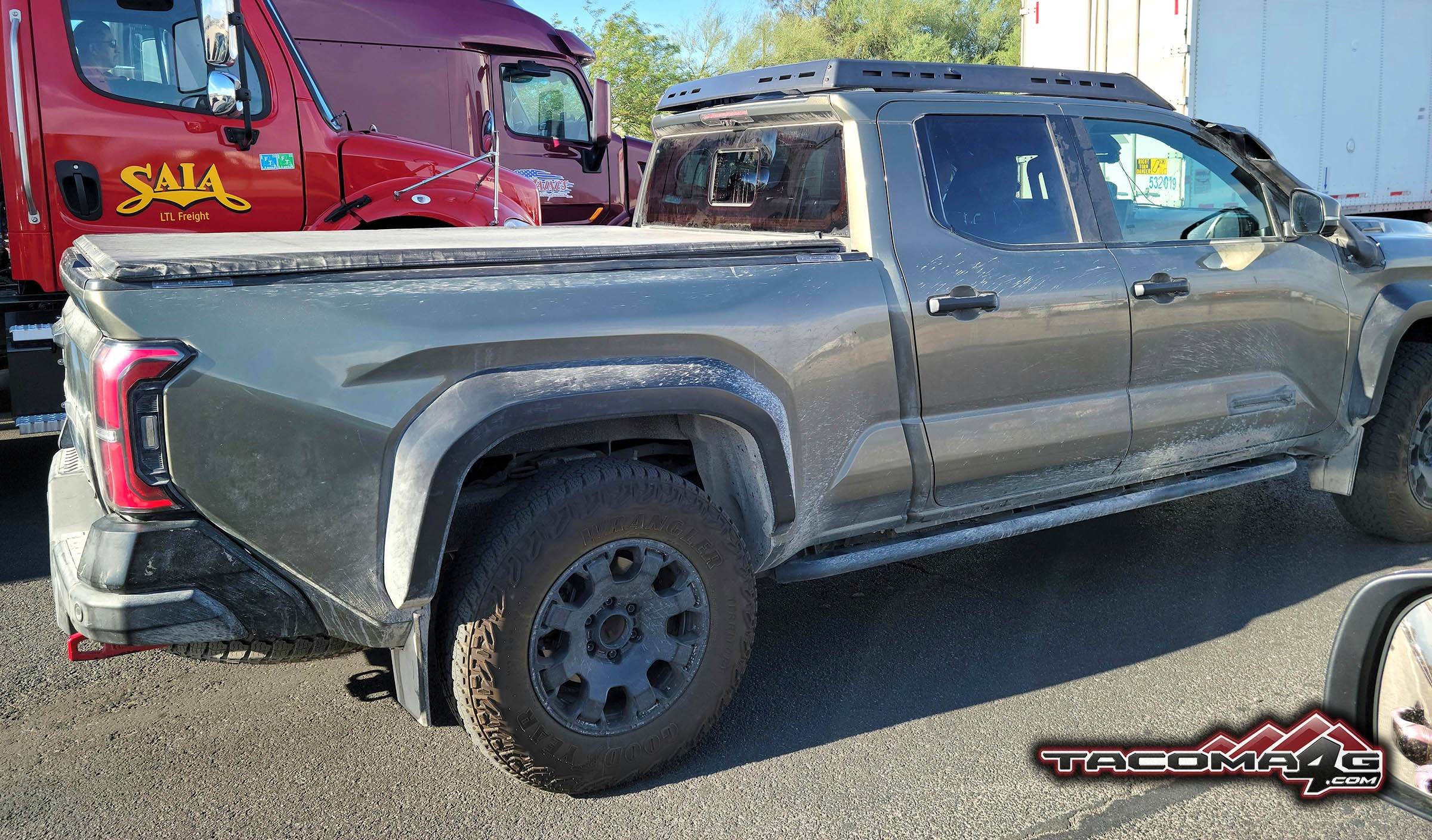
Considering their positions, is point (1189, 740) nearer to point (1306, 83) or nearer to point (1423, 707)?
point (1423, 707)

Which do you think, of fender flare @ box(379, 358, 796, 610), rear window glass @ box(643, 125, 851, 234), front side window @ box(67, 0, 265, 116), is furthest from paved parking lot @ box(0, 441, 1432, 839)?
front side window @ box(67, 0, 265, 116)

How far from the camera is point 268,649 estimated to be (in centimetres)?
280

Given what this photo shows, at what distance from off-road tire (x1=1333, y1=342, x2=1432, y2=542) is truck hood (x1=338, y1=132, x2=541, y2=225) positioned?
4469mm

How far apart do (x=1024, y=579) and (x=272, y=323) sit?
3.09 meters

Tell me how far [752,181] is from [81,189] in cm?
379

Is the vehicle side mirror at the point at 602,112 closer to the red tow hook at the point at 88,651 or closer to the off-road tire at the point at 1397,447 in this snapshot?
the off-road tire at the point at 1397,447

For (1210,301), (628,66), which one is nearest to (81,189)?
(1210,301)

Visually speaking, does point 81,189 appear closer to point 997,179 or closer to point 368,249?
point 368,249

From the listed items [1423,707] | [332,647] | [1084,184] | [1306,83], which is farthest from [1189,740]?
[1306,83]

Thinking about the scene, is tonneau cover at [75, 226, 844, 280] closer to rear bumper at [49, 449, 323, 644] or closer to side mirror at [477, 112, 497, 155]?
rear bumper at [49, 449, 323, 644]

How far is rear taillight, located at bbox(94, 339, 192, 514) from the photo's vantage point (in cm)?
241

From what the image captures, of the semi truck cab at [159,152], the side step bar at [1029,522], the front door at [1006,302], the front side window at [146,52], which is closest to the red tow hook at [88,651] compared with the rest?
the side step bar at [1029,522]

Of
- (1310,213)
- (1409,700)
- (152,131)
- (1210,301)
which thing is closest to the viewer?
(1409,700)

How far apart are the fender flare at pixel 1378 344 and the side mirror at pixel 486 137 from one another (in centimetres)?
621
